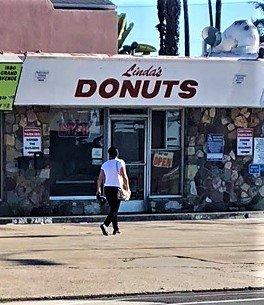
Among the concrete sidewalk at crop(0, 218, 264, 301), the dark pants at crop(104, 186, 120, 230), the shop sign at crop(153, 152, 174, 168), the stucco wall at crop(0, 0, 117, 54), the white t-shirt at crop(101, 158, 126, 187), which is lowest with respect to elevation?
the concrete sidewalk at crop(0, 218, 264, 301)

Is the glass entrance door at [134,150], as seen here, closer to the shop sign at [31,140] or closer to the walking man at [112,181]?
the shop sign at [31,140]

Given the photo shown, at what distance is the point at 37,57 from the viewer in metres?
21.5

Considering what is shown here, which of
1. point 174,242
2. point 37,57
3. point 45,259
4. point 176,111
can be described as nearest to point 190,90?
point 176,111

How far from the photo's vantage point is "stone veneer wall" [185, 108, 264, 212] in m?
23.4

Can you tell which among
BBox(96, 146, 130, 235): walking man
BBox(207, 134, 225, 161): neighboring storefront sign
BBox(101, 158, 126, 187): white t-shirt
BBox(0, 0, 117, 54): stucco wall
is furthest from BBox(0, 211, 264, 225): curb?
BBox(0, 0, 117, 54): stucco wall

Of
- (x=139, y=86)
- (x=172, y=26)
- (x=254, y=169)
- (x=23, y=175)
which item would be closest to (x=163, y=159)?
(x=139, y=86)

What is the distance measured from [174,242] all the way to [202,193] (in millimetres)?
5630

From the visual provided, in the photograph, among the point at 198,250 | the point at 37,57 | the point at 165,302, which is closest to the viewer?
the point at 165,302

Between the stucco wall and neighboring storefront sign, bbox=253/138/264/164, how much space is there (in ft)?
14.9

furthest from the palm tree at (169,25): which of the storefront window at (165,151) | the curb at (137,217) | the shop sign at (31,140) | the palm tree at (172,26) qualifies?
the shop sign at (31,140)

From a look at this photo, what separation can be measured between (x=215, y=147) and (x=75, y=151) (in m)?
3.66

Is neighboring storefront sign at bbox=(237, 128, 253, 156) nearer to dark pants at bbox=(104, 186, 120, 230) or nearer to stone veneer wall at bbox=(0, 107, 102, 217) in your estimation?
stone veneer wall at bbox=(0, 107, 102, 217)

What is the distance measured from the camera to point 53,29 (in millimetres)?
23500

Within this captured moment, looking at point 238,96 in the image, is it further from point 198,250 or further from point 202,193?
point 198,250
